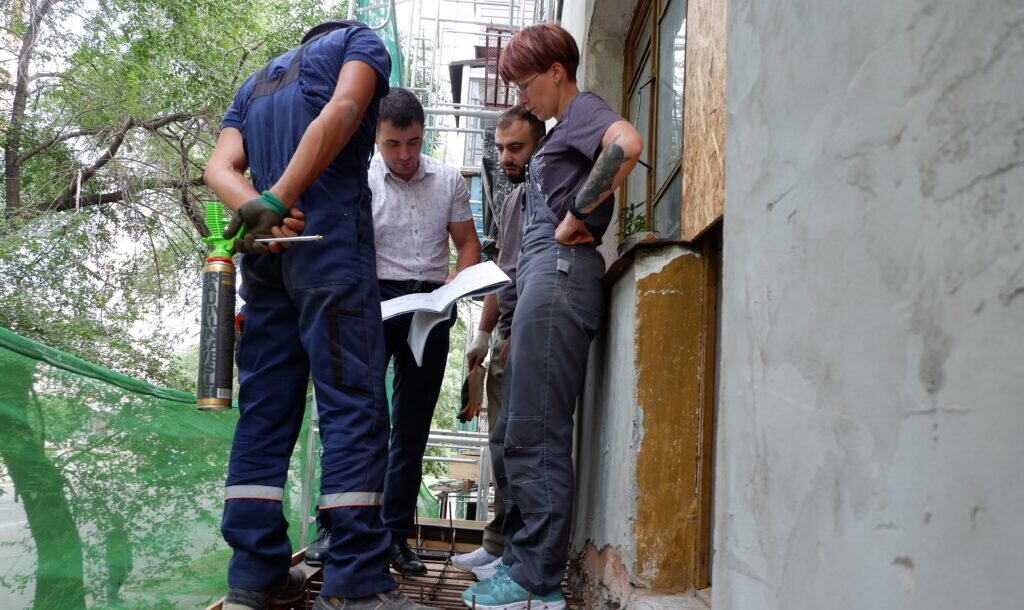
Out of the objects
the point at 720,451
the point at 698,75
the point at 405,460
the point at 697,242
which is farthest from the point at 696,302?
the point at 405,460

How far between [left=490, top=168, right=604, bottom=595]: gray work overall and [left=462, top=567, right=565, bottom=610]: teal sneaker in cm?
3

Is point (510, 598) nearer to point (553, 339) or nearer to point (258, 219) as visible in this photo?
point (553, 339)

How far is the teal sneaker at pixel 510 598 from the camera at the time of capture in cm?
→ 262

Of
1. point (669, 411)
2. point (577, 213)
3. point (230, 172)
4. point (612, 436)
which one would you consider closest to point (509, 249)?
A: point (577, 213)

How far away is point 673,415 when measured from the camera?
2467 millimetres

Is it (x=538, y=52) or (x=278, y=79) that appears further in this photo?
(x=538, y=52)

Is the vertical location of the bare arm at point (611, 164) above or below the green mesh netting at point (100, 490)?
above

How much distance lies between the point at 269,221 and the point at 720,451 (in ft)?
4.76

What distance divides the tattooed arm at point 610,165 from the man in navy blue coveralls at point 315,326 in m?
0.69

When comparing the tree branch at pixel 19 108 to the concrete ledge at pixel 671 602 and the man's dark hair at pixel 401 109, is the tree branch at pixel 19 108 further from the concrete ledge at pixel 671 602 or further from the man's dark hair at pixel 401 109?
the concrete ledge at pixel 671 602

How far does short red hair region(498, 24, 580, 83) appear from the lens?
120 inches

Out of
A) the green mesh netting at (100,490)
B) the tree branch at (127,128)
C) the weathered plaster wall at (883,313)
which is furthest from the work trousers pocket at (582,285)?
the tree branch at (127,128)

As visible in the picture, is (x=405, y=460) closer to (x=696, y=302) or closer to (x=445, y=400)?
(x=696, y=302)

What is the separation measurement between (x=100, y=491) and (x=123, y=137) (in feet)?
34.0
